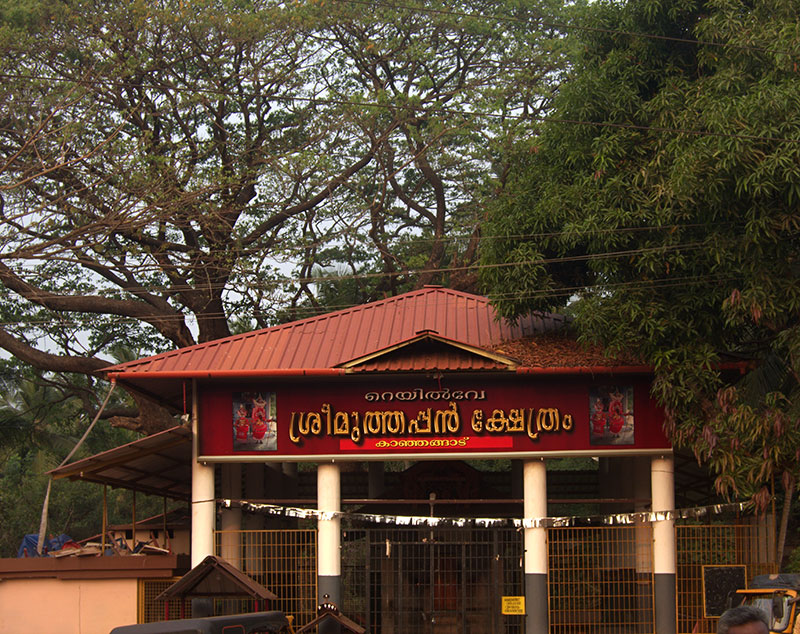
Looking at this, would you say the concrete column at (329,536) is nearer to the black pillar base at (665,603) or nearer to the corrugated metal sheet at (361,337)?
the corrugated metal sheet at (361,337)

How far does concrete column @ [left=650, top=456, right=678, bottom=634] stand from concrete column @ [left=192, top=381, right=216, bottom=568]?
7785mm

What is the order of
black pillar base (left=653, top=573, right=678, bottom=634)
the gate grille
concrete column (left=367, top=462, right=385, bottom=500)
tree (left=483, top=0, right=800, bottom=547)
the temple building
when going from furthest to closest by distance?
concrete column (left=367, top=462, right=385, bottom=500)
the gate grille
the temple building
black pillar base (left=653, top=573, right=678, bottom=634)
tree (left=483, top=0, right=800, bottom=547)

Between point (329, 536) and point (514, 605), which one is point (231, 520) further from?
point (514, 605)

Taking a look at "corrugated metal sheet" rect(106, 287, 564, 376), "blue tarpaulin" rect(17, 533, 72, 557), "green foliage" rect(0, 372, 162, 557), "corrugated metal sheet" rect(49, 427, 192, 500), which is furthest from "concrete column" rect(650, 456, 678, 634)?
"green foliage" rect(0, 372, 162, 557)

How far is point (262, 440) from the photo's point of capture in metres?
18.6

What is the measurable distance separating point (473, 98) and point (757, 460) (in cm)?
1701

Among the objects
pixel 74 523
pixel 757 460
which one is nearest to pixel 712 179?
pixel 757 460

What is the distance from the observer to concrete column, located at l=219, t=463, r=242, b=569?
62.6 ft

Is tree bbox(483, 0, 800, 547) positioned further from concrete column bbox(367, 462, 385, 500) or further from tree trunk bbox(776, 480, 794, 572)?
concrete column bbox(367, 462, 385, 500)

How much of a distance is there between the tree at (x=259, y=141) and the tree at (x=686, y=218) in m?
9.10

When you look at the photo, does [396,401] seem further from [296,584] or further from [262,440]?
[296,584]

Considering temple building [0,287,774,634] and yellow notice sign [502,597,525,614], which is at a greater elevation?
temple building [0,287,774,634]

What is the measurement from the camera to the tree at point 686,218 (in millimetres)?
15312

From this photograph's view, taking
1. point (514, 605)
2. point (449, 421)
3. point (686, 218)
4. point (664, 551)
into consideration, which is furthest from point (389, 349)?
point (664, 551)
